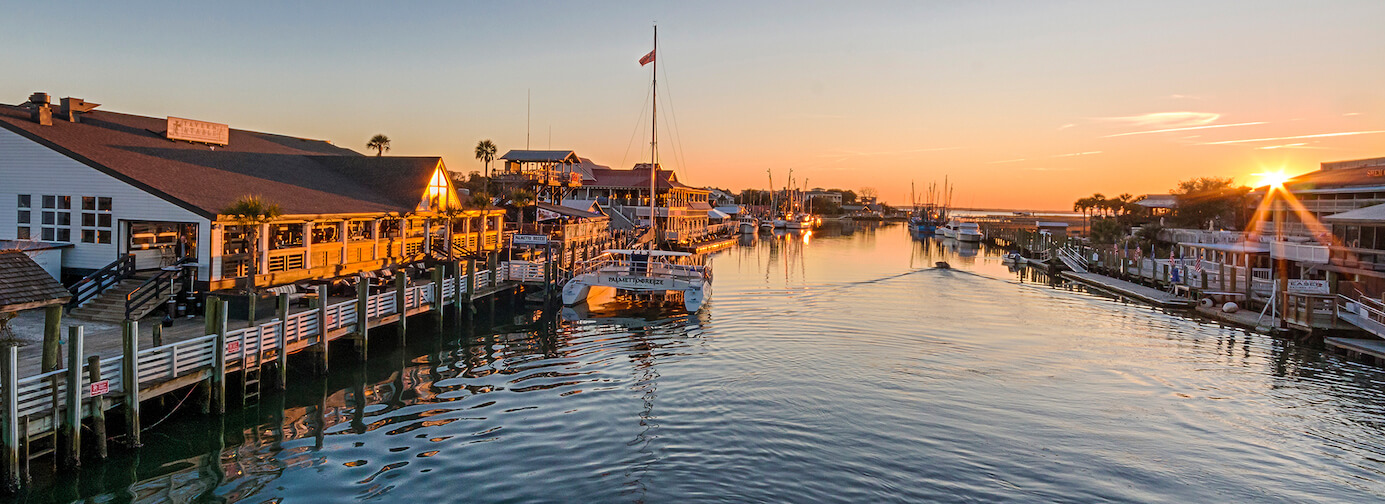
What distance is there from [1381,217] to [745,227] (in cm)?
9946

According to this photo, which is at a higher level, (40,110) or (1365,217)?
(40,110)

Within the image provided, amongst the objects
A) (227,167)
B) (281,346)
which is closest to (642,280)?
(227,167)

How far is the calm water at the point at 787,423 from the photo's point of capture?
49.2ft

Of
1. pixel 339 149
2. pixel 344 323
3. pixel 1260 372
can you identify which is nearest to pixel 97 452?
pixel 344 323

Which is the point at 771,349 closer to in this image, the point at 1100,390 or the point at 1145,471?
the point at 1100,390

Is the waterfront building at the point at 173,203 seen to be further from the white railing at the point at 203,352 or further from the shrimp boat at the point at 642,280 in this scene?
the shrimp boat at the point at 642,280

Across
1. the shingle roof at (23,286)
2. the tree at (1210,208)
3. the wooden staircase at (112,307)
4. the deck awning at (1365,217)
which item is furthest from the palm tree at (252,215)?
the tree at (1210,208)

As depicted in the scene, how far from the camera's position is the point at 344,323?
24.5 m

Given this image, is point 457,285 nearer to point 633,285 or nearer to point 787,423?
point 633,285

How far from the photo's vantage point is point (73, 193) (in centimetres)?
2539

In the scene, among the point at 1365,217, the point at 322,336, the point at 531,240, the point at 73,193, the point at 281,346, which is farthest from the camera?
the point at 531,240

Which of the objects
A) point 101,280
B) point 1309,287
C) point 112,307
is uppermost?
point 1309,287

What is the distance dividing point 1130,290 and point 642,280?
101 feet

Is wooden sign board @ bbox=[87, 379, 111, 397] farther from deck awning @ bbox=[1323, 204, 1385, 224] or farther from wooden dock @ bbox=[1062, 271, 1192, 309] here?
wooden dock @ bbox=[1062, 271, 1192, 309]
